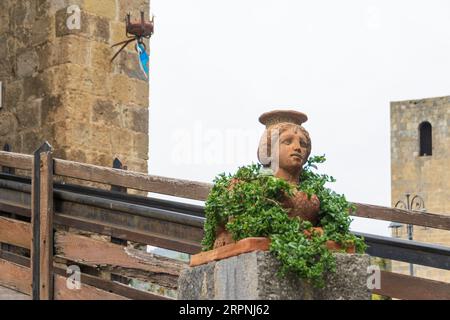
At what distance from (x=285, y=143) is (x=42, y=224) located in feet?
7.78

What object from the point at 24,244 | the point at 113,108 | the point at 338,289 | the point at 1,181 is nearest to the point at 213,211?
the point at 338,289

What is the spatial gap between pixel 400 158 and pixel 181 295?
3426 centimetres

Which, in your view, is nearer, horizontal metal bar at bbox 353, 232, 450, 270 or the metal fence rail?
horizontal metal bar at bbox 353, 232, 450, 270

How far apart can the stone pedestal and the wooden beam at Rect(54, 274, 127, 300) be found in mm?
1370

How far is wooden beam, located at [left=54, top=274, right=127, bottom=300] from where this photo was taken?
809 centimetres

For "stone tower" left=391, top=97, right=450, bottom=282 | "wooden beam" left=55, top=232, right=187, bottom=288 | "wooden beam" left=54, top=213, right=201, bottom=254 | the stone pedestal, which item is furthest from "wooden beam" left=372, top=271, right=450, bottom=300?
"stone tower" left=391, top=97, right=450, bottom=282

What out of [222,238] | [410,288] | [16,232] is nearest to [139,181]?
[16,232]

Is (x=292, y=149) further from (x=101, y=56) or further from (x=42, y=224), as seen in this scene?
(x=101, y=56)

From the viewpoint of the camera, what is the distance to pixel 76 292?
8211 millimetres

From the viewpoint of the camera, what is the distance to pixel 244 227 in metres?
6.53

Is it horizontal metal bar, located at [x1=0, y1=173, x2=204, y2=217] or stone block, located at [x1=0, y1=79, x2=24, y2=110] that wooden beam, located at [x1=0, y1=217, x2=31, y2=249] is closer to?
horizontal metal bar, located at [x1=0, y1=173, x2=204, y2=217]
